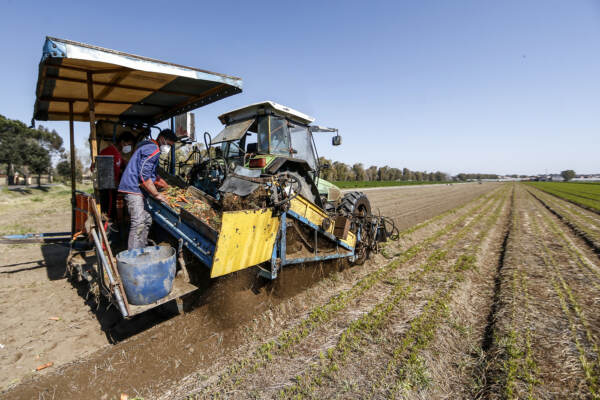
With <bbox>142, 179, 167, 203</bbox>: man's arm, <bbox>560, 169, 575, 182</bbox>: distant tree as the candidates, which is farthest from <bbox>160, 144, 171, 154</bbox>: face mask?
<bbox>560, 169, 575, 182</bbox>: distant tree

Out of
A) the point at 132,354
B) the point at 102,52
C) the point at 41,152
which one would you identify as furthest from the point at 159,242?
the point at 41,152

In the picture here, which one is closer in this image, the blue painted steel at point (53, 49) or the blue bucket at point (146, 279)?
the blue painted steel at point (53, 49)

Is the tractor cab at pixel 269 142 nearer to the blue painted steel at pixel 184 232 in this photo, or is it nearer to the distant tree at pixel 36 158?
the blue painted steel at pixel 184 232

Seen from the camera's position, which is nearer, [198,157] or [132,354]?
[132,354]

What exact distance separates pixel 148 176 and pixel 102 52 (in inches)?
57.5

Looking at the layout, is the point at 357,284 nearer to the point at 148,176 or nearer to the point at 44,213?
the point at 148,176

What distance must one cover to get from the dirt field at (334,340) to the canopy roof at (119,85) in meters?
2.73

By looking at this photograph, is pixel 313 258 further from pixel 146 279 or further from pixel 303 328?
pixel 146 279

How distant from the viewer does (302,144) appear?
5.76m

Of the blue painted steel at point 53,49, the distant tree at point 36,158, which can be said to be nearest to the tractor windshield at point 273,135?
the blue painted steel at point 53,49

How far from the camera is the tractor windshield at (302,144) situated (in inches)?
216

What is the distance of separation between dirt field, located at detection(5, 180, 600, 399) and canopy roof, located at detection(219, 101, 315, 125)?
2.75m

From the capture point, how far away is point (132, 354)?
2961mm

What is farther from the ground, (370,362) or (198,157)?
(198,157)
